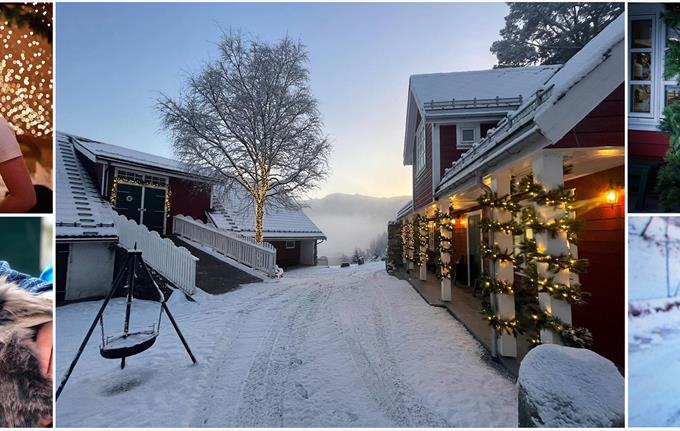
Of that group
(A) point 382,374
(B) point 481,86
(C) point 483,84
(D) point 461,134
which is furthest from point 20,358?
(C) point 483,84

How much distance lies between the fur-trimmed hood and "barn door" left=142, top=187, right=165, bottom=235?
7.63 m

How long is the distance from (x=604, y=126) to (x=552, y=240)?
1.02 m

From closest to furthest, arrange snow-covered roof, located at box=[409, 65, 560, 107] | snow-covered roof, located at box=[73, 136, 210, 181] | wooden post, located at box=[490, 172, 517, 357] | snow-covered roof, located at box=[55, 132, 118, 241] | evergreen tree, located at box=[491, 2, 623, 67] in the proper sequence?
evergreen tree, located at box=[491, 2, 623, 67] < wooden post, located at box=[490, 172, 517, 357] < snow-covered roof, located at box=[55, 132, 118, 241] < snow-covered roof, located at box=[409, 65, 560, 107] < snow-covered roof, located at box=[73, 136, 210, 181]

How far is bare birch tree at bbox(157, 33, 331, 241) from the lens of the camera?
9.77m

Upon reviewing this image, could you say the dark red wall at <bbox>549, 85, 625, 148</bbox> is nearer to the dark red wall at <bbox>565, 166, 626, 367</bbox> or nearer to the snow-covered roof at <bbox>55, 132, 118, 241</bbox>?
the dark red wall at <bbox>565, 166, 626, 367</bbox>

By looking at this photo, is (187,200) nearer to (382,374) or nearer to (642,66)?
(382,374)

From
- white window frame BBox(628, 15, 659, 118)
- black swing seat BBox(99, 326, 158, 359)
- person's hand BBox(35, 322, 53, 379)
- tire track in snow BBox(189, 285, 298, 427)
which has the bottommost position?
tire track in snow BBox(189, 285, 298, 427)

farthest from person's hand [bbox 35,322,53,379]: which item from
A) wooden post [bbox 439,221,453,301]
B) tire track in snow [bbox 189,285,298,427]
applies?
wooden post [bbox 439,221,453,301]

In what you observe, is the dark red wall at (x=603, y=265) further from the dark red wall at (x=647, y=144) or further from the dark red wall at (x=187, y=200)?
the dark red wall at (x=187, y=200)

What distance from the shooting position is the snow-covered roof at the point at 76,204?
5.69 metres

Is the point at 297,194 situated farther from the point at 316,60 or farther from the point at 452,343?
the point at 452,343

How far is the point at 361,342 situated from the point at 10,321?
3304 mm

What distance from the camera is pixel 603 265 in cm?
331

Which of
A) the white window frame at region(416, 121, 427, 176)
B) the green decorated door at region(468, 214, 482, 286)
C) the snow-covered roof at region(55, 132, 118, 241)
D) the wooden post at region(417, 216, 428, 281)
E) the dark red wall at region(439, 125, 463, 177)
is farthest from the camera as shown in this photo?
the white window frame at region(416, 121, 427, 176)
